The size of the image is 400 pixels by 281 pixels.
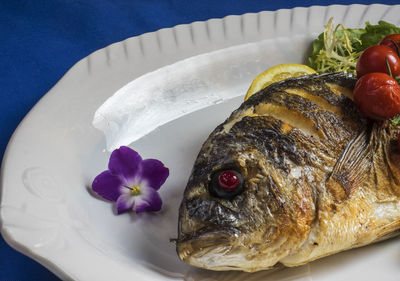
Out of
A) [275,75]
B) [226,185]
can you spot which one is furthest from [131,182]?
[275,75]

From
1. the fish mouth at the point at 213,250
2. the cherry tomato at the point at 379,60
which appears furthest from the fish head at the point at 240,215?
the cherry tomato at the point at 379,60

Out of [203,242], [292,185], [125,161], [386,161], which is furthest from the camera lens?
[125,161]

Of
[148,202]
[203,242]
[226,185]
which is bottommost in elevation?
[148,202]

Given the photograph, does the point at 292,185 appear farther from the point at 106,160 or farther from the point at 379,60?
the point at 106,160

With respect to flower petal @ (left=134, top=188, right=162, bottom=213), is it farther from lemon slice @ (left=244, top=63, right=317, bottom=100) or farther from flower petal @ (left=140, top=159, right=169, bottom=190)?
lemon slice @ (left=244, top=63, right=317, bottom=100)

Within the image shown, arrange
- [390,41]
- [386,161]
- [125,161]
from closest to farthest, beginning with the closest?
[386,161] < [125,161] < [390,41]

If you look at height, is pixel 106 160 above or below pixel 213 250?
below

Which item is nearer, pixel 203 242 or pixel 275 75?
pixel 203 242
